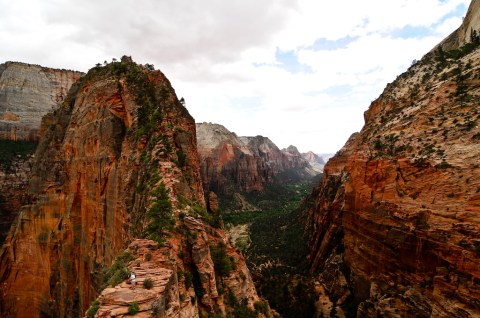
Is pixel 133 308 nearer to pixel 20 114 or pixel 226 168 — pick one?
pixel 20 114

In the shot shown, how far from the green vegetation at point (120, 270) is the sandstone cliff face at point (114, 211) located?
7cm

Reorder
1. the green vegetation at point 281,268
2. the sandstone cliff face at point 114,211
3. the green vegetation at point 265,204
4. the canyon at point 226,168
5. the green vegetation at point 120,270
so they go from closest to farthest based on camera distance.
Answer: the green vegetation at point 120,270
the sandstone cliff face at point 114,211
the green vegetation at point 281,268
the green vegetation at point 265,204
the canyon at point 226,168

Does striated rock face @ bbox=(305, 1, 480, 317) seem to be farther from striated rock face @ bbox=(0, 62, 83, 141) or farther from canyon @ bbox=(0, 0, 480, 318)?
striated rock face @ bbox=(0, 62, 83, 141)

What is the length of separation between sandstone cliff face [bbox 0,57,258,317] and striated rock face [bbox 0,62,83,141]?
2196 inches

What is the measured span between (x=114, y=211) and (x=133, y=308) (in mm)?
16749

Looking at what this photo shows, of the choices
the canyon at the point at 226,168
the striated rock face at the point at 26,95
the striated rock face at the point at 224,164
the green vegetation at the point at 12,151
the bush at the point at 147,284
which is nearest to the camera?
the bush at the point at 147,284

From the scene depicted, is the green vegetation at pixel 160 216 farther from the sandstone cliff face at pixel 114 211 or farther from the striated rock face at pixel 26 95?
the striated rock face at pixel 26 95

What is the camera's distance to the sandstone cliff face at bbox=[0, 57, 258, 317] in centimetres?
1897

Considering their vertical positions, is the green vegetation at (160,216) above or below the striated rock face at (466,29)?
below

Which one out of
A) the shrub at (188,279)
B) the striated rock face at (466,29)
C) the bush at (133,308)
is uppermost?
the striated rock face at (466,29)

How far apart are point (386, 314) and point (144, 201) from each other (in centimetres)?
2439

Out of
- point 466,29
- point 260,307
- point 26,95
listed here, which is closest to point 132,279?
point 260,307

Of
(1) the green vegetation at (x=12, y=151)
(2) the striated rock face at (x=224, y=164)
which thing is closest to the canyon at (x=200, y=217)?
(1) the green vegetation at (x=12, y=151)

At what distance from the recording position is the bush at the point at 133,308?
1192 cm
